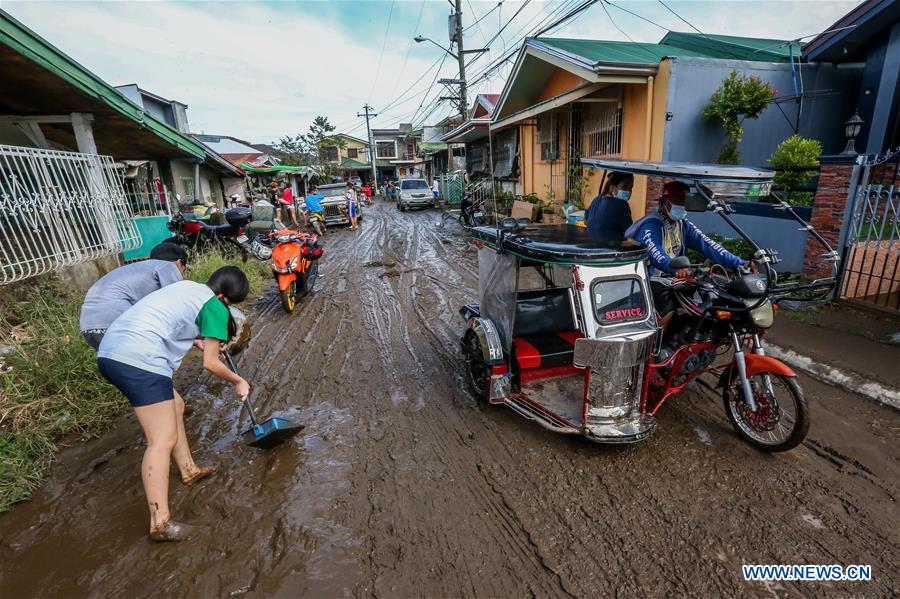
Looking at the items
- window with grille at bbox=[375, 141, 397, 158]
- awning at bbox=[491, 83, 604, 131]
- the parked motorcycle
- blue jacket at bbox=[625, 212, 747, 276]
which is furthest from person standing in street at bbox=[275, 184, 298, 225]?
window with grille at bbox=[375, 141, 397, 158]

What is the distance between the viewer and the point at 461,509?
2.74 meters

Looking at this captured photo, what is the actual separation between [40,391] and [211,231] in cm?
627

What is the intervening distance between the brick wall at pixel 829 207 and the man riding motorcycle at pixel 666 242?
2.97 meters

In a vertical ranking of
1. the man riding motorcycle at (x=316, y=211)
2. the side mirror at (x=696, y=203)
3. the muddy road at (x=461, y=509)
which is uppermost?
the side mirror at (x=696, y=203)

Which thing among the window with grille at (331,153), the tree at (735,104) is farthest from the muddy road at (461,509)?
the window with grille at (331,153)

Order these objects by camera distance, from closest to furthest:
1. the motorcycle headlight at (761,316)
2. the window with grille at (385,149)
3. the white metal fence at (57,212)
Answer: the motorcycle headlight at (761,316), the white metal fence at (57,212), the window with grille at (385,149)

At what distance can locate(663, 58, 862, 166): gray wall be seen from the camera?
8109 mm

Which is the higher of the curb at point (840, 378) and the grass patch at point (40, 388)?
the grass patch at point (40, 388)

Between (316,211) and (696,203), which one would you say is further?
(316,211)

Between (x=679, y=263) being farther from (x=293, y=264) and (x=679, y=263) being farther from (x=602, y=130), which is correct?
(x=602, y=130)

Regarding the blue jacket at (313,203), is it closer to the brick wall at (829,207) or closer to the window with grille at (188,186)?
the window with grille at (188,186)

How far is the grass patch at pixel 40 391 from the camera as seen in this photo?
128 inches

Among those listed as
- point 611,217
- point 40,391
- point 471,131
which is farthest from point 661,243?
point 471,131

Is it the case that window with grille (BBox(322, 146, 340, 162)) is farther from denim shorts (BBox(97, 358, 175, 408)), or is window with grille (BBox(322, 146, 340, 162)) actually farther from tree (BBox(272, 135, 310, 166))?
denim shorts (BBox(97, 358, 175, 408))
